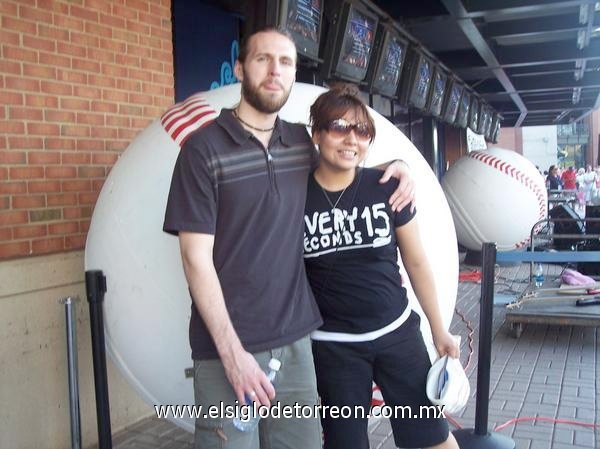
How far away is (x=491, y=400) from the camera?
15.5 feet

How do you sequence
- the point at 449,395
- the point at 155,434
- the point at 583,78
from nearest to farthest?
the point at 449,395, the point at 155,434, the point at 583,78

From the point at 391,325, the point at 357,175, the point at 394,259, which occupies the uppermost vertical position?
the point at 357,175

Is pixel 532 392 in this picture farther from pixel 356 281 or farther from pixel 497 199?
pixel 497 199

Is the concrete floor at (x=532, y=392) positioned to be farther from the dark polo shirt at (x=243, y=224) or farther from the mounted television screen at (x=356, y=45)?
the mounted television screen at (x=356, y=45)

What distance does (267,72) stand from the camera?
2.26 metres

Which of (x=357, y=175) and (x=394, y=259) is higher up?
(x=357, y=175)

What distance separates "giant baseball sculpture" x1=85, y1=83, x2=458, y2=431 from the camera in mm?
2732

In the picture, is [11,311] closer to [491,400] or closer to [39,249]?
[39,249]

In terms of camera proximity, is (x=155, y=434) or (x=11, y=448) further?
(x=155, y=434)

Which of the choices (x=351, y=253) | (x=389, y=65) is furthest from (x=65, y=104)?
(x=389, y=65)

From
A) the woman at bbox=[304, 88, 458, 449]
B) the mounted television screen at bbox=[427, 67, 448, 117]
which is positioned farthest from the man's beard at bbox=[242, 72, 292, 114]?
the mounted television screen at bbox=[427, 67, 448, 117]

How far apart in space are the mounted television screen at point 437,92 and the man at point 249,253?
9.29 meters

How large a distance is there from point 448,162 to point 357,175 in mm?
16338

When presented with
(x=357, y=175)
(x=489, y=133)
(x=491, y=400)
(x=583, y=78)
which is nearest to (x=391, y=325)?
(x=357, y=175)
